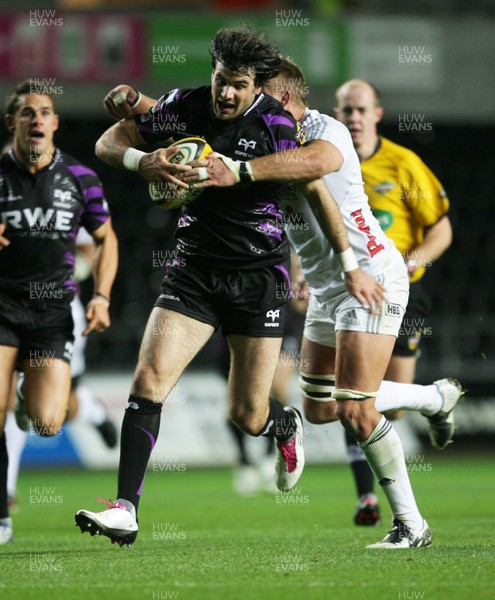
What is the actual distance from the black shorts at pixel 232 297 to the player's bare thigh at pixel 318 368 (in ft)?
1.68

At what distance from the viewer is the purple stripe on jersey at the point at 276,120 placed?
5.21m

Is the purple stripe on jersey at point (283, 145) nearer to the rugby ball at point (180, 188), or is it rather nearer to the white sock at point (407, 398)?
the rugby ball at point (180, 188)

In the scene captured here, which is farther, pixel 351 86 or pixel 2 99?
pixel 2 99

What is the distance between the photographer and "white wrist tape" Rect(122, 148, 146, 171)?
507 cm

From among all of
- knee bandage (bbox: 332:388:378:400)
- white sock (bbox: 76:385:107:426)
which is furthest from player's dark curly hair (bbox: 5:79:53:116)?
white sock (bbox: 76:385:107:426)

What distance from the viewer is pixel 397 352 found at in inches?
272

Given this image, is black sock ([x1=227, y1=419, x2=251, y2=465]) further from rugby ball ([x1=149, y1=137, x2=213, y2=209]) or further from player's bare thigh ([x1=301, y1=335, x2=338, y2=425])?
rugby ball ([x1=149, y1=137, x2=213, y2=209])

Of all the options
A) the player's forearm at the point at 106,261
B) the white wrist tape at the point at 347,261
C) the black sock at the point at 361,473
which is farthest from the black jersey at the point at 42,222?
the black sock at the point at 361,473

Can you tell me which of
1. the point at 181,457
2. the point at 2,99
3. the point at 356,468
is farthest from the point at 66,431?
the point at 356,468

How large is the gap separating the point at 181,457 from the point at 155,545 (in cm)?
724

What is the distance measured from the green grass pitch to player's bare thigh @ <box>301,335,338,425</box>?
64 cm

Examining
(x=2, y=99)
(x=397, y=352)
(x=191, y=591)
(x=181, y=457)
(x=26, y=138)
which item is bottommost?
(x=181, y=457)

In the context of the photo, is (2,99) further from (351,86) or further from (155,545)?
(155,545)

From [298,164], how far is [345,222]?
0.64 m
